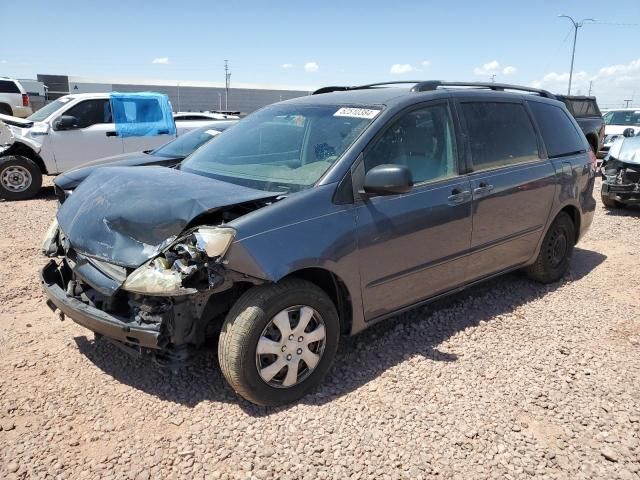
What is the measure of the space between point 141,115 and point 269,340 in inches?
351

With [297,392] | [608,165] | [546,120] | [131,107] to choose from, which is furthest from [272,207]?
[131,107]

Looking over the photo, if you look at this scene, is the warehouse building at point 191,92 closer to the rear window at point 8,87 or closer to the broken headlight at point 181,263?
the rear window at point 8,87

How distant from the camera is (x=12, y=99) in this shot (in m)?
17.8

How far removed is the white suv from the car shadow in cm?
1710

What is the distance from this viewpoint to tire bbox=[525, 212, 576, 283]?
16.0 feet

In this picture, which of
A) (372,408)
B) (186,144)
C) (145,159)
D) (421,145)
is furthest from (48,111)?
(372,408)

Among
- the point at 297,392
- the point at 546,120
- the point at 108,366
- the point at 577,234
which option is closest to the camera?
the point at 297,392

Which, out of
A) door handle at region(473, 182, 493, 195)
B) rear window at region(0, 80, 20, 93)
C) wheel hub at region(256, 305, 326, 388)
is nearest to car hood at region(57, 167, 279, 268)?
wheel hub at region(256, 305, 326, 388)

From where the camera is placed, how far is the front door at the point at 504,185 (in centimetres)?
395

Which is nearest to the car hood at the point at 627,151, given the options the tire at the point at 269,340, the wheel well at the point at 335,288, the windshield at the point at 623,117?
the wheel well at the point at 335,288

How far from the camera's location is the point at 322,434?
2.74 metres

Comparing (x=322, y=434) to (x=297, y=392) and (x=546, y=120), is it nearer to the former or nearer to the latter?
(x=297, y=392)

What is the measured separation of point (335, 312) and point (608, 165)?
751 cm

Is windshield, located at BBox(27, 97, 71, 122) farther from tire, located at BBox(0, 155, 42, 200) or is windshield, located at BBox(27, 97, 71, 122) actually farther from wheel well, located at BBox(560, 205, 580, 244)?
wheel well, located at BBox(560, 205, 580, 244)
